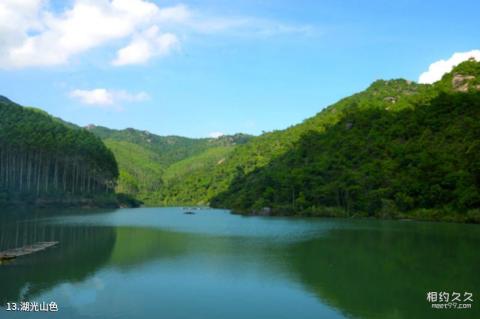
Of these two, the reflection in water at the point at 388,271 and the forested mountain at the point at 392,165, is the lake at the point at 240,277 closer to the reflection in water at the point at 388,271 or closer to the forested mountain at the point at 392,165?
the reflection in water at the point at 388,271

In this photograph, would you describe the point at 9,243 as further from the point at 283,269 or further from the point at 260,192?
the point at 260,192

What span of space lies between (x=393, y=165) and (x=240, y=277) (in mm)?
72510

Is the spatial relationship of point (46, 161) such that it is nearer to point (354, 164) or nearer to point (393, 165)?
point (354, 164)

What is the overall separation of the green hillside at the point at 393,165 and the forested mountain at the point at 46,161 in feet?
163

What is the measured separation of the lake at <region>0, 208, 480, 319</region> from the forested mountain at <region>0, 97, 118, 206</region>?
71.2 m

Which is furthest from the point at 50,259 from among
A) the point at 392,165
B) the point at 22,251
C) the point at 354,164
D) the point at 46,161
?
the point at 46,161

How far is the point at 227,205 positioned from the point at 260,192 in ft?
105

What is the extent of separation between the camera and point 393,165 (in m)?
92.8

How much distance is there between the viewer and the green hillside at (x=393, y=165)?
8050 cm

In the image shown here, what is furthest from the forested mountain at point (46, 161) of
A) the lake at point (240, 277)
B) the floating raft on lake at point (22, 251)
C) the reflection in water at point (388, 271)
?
the reflection in water at point (388, 271)

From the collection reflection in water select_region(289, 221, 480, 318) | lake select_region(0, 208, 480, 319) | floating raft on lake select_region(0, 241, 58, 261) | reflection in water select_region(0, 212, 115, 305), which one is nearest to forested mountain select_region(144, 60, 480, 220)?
reflection in water select_region(289, 221, 480, 318)

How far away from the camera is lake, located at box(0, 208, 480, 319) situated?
20750mm

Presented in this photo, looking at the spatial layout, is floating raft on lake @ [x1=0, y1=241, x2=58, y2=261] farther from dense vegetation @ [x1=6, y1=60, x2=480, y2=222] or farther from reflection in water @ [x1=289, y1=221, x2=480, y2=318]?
dense vegetation @ [x1=6, y1=60, x2=480, y2=222]

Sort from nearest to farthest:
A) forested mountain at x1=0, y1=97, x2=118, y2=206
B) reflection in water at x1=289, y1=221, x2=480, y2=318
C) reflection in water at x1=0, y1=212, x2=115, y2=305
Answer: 1. reflection in water at x1=289, y1=221, x2=480, y2=318
2. reflection in water at x1=0, y1=212, x2=115, y2=305
3. forested mountain at x1=0, y1=97, x2=118, y2=206
